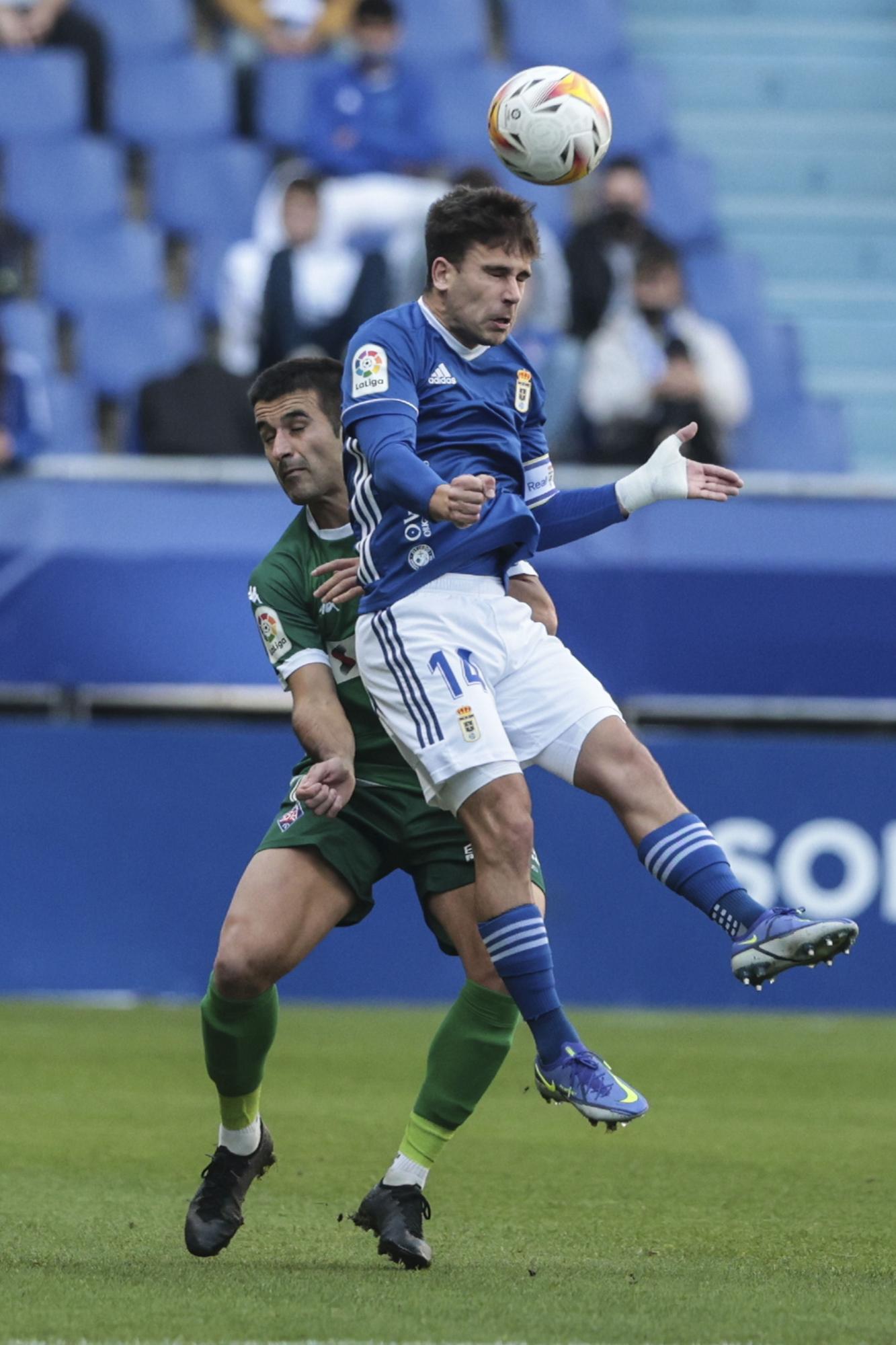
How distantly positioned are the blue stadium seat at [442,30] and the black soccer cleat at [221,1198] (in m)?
11.2

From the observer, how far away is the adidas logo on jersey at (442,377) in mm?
5203

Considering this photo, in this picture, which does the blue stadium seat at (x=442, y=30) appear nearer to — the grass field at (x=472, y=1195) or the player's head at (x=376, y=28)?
the player's head at (x=376, y=28)

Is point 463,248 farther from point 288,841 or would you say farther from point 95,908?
point 95,908

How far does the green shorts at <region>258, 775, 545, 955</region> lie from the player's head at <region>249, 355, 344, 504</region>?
28.5 inches

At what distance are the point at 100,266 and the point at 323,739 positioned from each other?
9031mm

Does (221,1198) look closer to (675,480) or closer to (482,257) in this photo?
(675,480)

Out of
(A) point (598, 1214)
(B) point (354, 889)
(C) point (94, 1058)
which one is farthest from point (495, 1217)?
(C) point (94, 1058)

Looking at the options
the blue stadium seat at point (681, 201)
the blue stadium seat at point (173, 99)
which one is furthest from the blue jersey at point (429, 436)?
the blue stadium seat at point (681, 201)

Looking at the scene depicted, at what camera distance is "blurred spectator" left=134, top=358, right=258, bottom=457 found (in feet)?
38.1

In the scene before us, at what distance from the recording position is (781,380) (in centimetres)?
1440

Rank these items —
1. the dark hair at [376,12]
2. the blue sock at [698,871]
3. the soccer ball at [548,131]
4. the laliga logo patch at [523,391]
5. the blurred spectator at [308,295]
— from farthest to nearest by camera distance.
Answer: the dark hair at [376,12]
the blurred spectator at [308,295]
the soccer ball at [548,131]
the laliga logo patch at [523,391]
the blue sock at [698,871]

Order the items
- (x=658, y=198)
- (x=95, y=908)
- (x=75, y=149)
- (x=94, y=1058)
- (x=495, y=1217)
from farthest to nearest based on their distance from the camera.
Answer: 1. (x=658, y=198)
2. (x=75, y=149)
3. (x=95, y=908)
4. (x=94, y=1058)
5. (x=495, y=1217)

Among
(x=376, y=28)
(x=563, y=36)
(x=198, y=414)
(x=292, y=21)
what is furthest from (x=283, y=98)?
(x=198, y=414)

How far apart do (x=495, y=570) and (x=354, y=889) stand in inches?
31.9
